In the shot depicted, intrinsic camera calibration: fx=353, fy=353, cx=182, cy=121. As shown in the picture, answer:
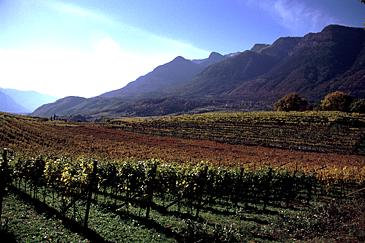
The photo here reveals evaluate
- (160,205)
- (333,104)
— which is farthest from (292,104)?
(160,205)

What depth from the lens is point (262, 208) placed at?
88.1 ft

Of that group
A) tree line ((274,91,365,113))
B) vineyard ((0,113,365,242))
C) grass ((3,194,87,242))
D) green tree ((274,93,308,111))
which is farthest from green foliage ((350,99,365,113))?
grass ((3,194,87,242))

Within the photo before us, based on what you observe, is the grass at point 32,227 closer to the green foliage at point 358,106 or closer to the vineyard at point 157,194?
the vineyard at point 157,194

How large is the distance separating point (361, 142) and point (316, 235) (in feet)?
240

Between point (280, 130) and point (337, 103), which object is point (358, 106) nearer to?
point (337, 103)

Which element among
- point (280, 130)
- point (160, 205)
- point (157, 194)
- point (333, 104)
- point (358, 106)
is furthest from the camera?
point (333, 104)

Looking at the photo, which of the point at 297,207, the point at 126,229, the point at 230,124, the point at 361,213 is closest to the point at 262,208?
the point at 297,207

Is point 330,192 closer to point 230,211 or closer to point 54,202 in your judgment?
point 230,211

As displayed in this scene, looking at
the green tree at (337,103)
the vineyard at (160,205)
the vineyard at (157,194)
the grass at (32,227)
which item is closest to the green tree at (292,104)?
the green tree at (337,103)

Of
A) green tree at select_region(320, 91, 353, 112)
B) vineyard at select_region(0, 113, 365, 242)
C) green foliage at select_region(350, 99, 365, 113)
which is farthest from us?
green tree at select_region(320, 91, 353, 112)

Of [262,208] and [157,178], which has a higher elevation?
[157,178]

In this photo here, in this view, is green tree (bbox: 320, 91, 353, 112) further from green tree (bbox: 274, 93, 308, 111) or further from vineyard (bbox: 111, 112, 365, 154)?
vineyard (bbox: 111, 112, 365, 154)

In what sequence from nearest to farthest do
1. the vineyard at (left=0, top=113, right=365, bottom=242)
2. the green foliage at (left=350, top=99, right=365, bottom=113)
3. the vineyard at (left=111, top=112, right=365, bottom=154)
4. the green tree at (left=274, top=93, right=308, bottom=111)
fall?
the vineyard at (left=0, top=113, right=365, bottom=242)
the vineyard at (left=111, top=112, right=365, bottom=154)
the green foliage at (left=350, top=99, right=365, bottom=113)
the green tree at (left=274, top=93, right=308, bottom=111)

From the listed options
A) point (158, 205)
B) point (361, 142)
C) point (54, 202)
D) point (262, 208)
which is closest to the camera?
point (54, 202)
